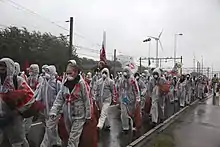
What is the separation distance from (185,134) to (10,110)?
21.2 ft

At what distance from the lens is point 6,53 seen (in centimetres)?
2667

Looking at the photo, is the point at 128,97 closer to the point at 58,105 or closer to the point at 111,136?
the point at 111,136

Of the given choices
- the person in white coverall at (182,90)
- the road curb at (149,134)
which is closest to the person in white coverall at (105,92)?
the road curb at (149,134)

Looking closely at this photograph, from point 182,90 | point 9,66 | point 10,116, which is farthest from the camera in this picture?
point 182,90

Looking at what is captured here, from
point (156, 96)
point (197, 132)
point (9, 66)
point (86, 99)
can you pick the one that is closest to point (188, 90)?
point (156, 96)

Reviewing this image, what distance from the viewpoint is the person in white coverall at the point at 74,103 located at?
566 cm

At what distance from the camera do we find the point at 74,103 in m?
5.73

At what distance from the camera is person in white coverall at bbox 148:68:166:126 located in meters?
11.1

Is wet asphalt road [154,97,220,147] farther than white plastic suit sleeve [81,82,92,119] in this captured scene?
Yes

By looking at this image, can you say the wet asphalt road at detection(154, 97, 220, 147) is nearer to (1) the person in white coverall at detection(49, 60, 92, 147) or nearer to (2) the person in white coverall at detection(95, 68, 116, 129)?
A: (2) the person in white coverall at detection(95, 68, 116, 129)

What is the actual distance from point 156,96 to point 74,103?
5.96 meters

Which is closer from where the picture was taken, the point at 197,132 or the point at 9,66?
the point at 9,66

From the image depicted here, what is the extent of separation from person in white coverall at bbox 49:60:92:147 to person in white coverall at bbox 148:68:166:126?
18.6 ft

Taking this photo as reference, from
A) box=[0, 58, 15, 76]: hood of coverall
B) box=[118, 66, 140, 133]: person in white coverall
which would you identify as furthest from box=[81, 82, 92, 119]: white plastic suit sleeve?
box=[118, 66, 140, 133]: person in white coverall
